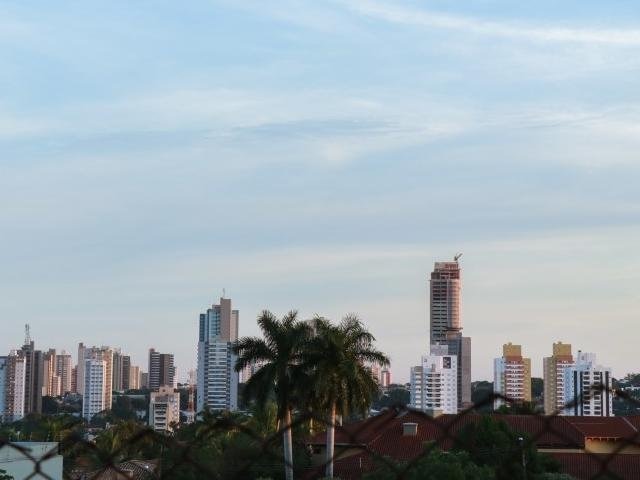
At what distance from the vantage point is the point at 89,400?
192 m

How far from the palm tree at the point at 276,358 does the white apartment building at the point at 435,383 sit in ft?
426

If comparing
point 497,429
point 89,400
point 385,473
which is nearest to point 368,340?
point 497,429

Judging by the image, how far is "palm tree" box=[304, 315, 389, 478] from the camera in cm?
3375

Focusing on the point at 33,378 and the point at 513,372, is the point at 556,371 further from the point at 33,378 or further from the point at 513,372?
the point at 33,378

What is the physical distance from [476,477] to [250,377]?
17943 mm

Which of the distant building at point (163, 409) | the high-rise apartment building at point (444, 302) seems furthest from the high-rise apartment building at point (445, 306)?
the distant building at point (163, 409)

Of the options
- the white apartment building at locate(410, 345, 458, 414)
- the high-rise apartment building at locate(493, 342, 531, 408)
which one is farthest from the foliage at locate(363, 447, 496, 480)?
the high-rise apartment building at locate(493, 342, 531, 408)

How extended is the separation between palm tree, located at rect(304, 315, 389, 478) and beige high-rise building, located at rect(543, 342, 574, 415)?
440ft

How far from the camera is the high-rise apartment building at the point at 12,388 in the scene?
180625 millimetres

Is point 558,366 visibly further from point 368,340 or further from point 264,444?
point 264,444

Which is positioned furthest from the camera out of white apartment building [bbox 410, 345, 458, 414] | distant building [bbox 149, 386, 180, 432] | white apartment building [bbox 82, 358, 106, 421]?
white apartment building [bbox 82, 358, 106, 421]

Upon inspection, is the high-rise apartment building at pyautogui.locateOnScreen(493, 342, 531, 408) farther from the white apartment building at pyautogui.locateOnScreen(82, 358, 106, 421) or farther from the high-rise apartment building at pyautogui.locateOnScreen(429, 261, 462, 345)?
the white apartment building at pyautogui.locateOnScreen(82, 358, 106, 421)

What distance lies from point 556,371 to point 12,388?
81.4 metres

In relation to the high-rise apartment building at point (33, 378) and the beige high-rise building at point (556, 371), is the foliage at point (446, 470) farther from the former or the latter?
the high-rise apartment building at point (33, 378)
